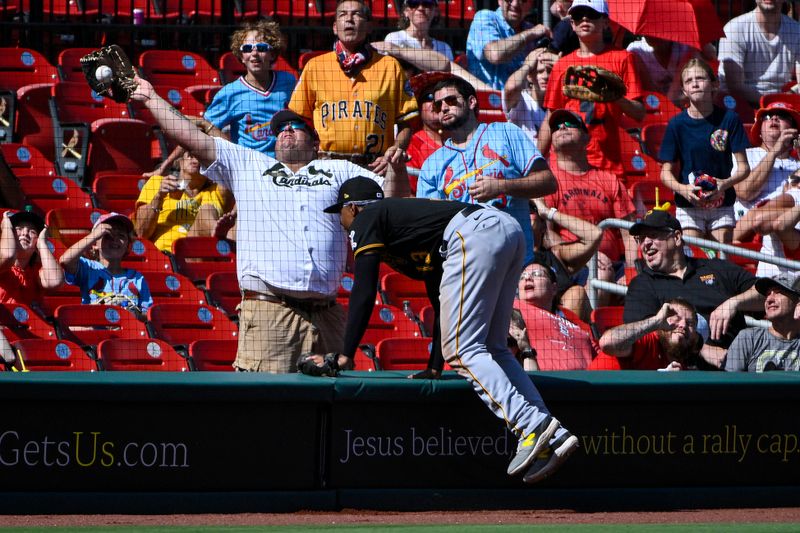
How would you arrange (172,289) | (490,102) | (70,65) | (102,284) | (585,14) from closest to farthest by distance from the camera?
1. (102,284)
2. (172,289)
3. (585,14)
4. (490,102)
5. (70,65)

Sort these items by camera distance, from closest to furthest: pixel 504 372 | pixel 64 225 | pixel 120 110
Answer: pixel 504 372 → pixel 64 225 → pixel 120 110

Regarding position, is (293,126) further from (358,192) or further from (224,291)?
(224,291)

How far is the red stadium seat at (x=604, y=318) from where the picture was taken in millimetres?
8172

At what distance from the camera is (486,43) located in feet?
36.3

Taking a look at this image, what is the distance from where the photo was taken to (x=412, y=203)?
19.1 feet

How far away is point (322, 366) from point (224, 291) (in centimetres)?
298

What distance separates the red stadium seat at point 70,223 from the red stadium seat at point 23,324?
1252 mm

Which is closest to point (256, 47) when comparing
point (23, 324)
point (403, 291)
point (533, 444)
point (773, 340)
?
point (403, 291)

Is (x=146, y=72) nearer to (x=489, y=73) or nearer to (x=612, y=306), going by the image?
(x=489, y=73)

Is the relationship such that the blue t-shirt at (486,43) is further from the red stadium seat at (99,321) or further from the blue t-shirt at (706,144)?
the red stadium seat at (99,321)

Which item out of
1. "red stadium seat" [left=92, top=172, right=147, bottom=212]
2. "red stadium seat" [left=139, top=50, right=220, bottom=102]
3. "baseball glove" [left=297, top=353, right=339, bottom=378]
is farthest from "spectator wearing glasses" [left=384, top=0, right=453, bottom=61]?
"baseball glove" [left=297, top=353, right=339, bottom=378]

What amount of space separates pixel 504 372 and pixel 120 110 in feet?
20.7

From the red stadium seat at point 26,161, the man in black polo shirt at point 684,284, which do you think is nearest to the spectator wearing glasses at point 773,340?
the man in black polo shirt at point 684,284

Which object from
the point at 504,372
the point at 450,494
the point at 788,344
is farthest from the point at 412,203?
the point at 788,344
